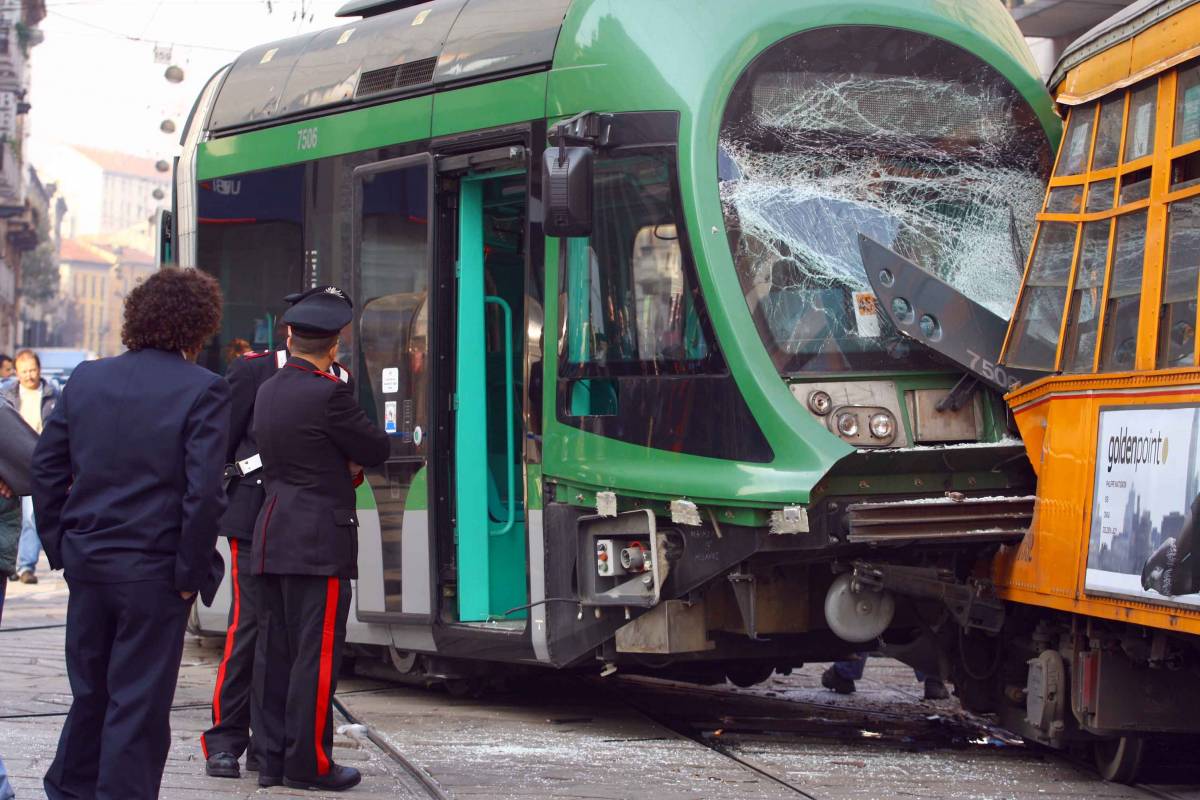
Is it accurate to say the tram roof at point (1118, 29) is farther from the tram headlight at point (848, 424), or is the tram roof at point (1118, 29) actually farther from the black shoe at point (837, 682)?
the black shoe at point (837, 682)

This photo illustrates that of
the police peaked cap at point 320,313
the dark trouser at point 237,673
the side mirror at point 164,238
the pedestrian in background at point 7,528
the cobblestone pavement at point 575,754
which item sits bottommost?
the cobblestone pavement at point 575,754

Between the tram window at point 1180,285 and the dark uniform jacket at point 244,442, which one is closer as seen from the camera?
the tram window at point 1180,285

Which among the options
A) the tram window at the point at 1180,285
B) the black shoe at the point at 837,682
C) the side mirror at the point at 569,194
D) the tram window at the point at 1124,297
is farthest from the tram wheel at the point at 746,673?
the tram window at the point at 1180,285

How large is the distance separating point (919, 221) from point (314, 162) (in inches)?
130

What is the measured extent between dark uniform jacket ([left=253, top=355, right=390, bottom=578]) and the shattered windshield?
1.70 meters

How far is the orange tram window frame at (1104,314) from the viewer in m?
6.36

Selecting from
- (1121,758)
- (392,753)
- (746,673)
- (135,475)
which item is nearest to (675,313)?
(392,753)

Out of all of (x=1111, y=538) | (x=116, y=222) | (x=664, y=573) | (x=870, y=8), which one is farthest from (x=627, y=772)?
(x=116, y=222)

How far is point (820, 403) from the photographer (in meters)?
7.36

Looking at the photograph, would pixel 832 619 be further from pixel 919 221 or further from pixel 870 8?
pixel 870 8

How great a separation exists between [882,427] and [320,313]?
2184 millimetres

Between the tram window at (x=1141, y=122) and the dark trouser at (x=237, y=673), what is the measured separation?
11.7 feet

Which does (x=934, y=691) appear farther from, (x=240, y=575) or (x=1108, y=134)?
(x=240, y=575)

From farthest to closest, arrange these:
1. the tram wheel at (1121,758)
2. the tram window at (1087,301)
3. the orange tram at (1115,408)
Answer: the tram wheel at (1121,758) → the tram window at (1087,301) → the orange tram at (1115,408)
